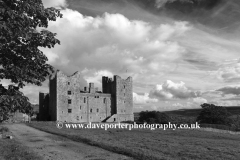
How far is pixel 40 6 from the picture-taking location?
9141mm

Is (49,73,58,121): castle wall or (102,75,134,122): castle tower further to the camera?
(102,75,134,122): castle tower

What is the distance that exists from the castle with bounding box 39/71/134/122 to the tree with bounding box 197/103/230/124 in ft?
88.5

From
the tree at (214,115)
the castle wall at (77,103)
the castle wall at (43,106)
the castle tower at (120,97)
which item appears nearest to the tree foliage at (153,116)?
the tree at (214,115)

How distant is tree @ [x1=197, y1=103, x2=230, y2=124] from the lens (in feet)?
198

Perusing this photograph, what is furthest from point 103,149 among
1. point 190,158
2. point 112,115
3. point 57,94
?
point 112,115

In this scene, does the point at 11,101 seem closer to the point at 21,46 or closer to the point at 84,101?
the point at 21,46

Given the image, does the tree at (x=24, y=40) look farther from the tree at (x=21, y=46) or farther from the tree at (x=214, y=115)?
the tree at (x=214, y=115)

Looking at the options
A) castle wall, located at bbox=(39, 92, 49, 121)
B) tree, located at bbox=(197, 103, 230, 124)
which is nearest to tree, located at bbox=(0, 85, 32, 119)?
tree, located at bbox=(197, 103, 230, 124)

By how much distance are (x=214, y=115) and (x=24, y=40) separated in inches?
2364

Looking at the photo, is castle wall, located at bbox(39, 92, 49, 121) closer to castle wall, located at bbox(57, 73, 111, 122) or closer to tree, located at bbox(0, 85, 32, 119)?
castle wall, located at bbox(57, 73, 111, 122)

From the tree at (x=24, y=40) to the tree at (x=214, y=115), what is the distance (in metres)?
58.6

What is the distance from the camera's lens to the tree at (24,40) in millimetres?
8344

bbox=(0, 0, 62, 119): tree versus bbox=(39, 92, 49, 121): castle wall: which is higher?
bbox=(0, 0, 62, 119): tree

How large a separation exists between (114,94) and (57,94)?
20147 mm
